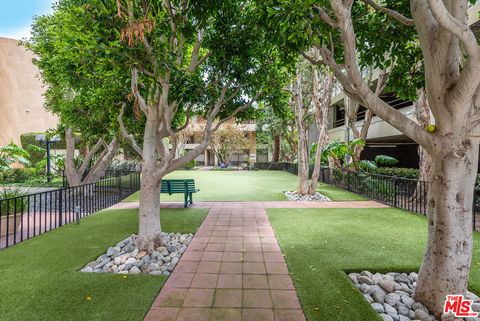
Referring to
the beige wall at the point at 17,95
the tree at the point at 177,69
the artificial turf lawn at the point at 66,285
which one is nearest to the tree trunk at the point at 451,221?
the artificial turf lawn at the point at 66,285

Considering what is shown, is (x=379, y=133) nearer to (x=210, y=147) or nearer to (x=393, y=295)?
(x=393, y=295)

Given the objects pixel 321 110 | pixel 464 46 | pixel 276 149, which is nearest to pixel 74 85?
pixel 464 46

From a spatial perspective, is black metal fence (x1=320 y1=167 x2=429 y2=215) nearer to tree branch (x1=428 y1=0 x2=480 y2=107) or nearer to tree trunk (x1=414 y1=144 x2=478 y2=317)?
tree trunk (x1=414 y1=144 x2=478 y2=317)

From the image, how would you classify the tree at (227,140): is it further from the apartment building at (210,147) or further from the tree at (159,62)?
the tree at (159,62)

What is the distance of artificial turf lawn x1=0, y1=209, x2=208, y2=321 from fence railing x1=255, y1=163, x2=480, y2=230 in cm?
835

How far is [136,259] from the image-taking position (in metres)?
4.76

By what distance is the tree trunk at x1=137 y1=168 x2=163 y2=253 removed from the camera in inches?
204

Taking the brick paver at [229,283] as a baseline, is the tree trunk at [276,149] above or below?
above

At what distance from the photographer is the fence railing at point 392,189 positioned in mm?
8792

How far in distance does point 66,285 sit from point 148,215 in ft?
5.87

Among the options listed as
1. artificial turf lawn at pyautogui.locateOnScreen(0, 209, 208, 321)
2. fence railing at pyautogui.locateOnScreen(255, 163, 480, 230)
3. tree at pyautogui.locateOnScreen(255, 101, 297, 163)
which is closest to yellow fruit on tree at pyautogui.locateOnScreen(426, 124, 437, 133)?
artificial turf lawn at pyautogui.locateOnScreen(0, 209, 208, 321)

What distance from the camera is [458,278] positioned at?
305 centimetres

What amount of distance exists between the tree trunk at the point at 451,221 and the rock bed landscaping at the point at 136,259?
12.7 ft

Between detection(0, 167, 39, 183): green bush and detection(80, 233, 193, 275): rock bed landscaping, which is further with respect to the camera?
detection(0, 167, 39, 183): green bush
